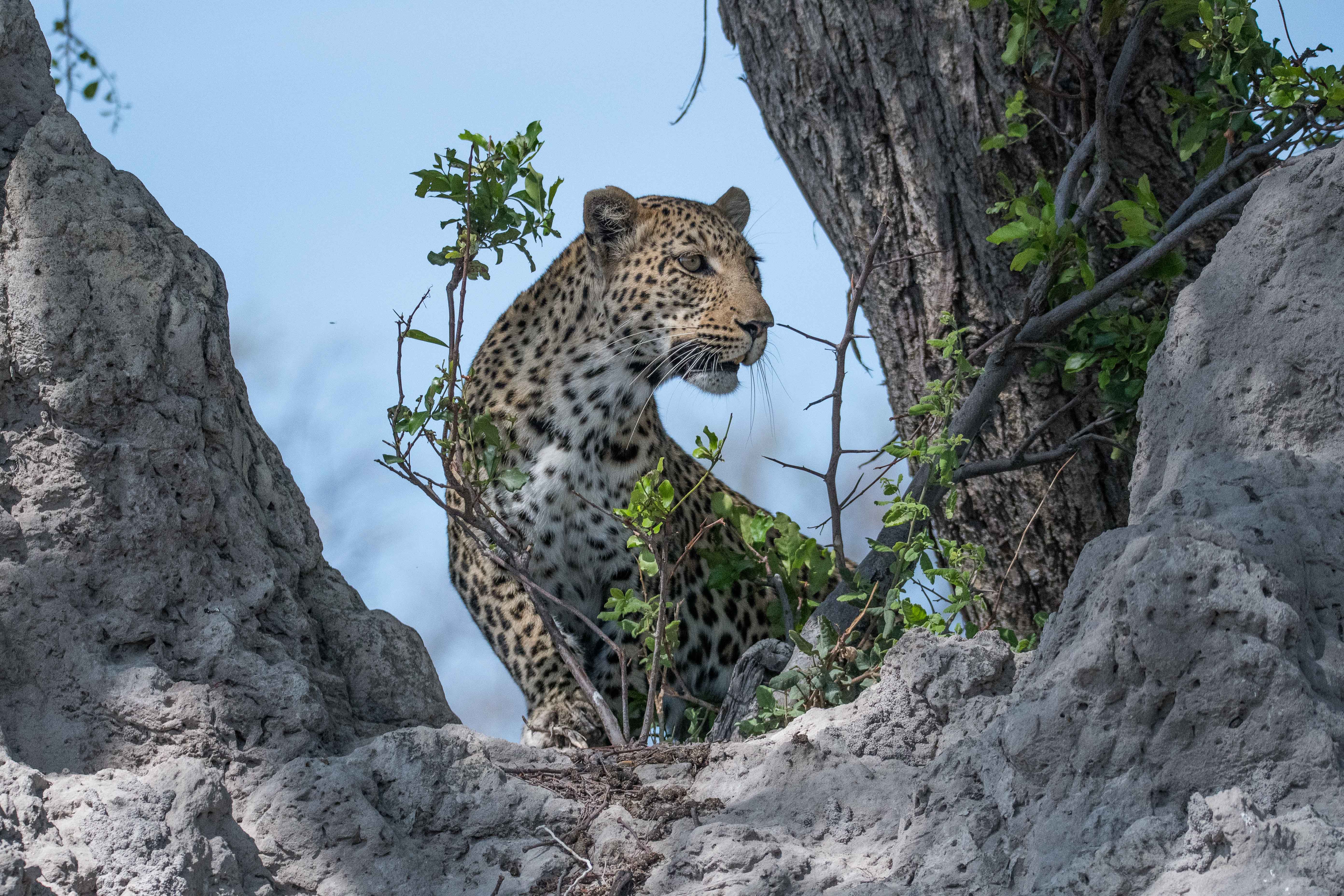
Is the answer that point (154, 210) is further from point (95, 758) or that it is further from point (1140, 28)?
point (1140, 28)

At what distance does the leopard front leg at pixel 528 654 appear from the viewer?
5.73 meters

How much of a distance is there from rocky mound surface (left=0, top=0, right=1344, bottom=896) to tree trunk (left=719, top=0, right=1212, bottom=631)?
2.22 m

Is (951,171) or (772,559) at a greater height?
(951,171)

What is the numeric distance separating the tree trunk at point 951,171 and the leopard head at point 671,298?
589 mm

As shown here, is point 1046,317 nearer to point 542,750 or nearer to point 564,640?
point 564,640

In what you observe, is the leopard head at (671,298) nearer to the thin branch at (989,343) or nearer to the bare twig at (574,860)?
the thin branch at (989,343)

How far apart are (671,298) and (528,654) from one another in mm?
1777

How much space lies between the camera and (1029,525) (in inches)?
201

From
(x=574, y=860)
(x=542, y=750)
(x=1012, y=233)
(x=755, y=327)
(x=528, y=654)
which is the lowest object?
(x=574, y=860)

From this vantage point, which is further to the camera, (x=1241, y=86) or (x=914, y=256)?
(x=914, y=256)

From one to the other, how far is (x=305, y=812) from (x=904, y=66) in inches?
162

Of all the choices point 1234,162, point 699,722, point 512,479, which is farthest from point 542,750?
point 1234,162

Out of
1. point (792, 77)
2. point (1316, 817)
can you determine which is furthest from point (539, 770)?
point (792, 77)

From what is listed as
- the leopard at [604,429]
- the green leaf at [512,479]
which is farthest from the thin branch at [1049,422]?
the green leaf at [512,479]
